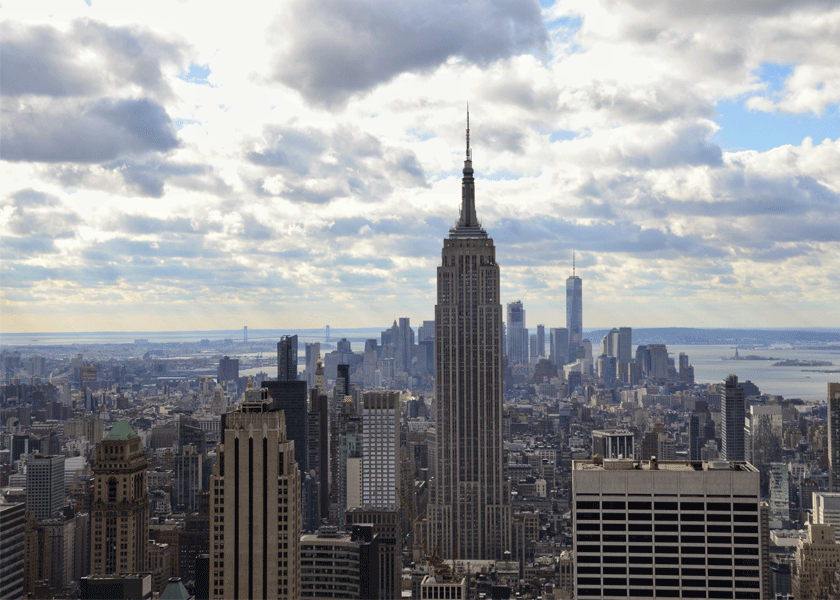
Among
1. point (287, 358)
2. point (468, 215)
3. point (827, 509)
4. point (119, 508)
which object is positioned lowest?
point (827, 509)

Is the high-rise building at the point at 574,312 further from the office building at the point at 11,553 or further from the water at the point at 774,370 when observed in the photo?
the office building at the point at 11,553

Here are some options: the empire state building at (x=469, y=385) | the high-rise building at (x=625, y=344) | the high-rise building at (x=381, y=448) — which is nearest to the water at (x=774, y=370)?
the high-rise building at (x=625, y=344)

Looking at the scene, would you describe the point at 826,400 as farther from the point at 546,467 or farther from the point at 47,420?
the point at 47,420

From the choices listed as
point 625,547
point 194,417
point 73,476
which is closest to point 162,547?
point 73,476

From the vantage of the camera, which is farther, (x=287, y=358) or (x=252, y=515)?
(x=287, y=358)

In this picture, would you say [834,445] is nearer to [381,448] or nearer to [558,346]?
[381,448]

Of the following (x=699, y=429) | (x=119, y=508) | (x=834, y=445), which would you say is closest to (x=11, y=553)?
(x=119, y=508)
